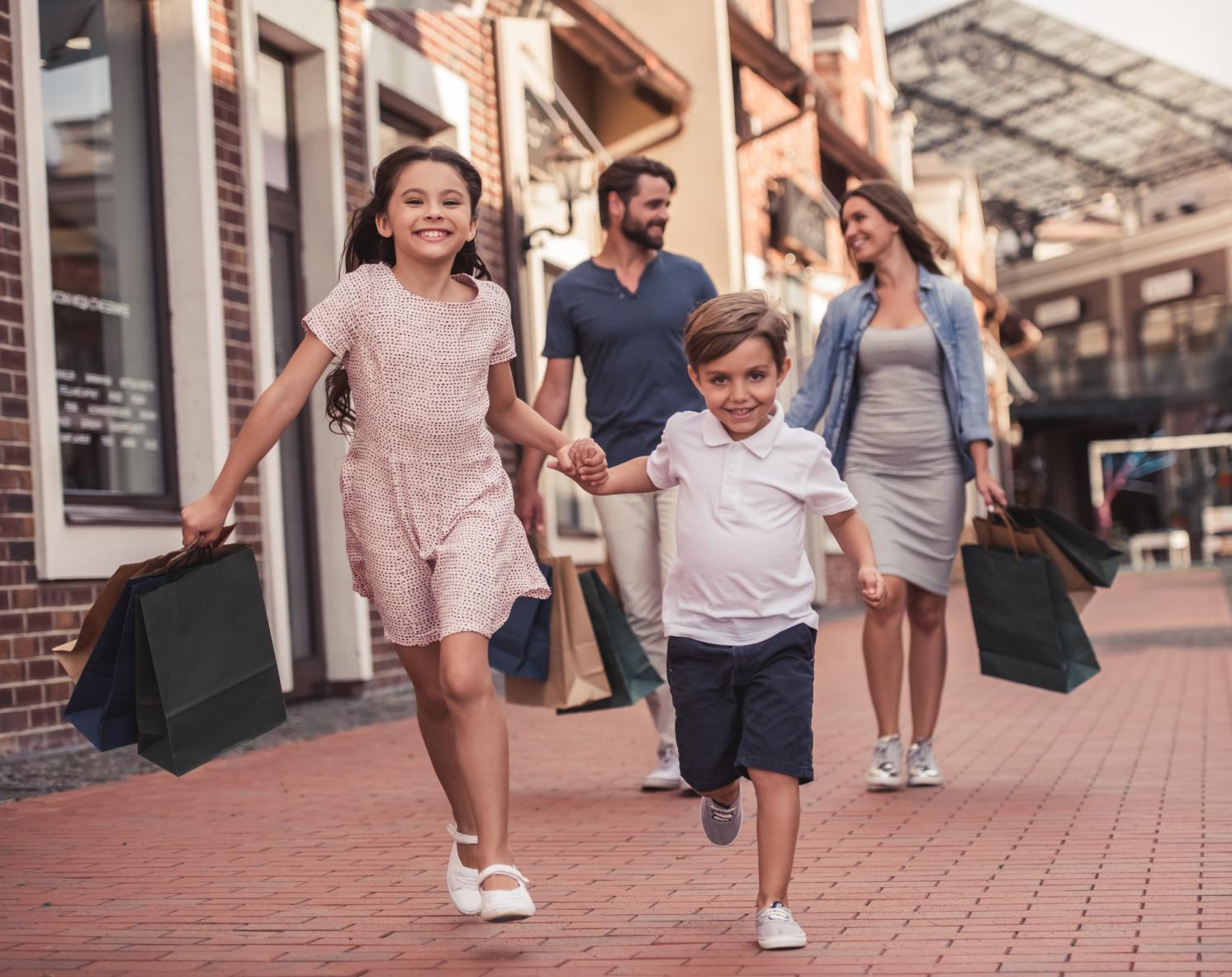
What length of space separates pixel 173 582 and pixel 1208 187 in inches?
2110

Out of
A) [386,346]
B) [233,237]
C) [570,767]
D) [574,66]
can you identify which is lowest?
[570,767]

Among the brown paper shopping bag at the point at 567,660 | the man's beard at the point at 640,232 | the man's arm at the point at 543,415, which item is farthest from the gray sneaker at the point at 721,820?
the man's beard at the point at 640,232

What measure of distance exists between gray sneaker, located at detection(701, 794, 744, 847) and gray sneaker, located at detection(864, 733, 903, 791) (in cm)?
179

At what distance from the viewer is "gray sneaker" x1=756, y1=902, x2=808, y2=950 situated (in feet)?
11.3

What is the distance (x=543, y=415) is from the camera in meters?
5.87

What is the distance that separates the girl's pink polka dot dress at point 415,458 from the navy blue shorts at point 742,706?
0.42 metres

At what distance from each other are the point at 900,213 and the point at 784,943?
3.16 m

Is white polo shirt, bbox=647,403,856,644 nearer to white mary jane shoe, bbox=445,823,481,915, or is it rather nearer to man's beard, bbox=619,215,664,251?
white mary jane shoe, bbox=445,823,481,915

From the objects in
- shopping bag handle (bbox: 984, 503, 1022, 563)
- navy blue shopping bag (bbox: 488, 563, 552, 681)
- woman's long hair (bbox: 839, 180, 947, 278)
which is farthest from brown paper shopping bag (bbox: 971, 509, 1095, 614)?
navy blue shopping bag (bbox: 488, 563, 552, 681)

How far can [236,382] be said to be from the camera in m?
8.68

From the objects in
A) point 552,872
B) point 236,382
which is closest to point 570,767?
point 552,872

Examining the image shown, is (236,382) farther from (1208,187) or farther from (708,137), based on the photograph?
(1208,187)

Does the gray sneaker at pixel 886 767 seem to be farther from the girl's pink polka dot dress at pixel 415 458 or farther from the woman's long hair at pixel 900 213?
the girl's pink polka dot dress at pixel 415 458

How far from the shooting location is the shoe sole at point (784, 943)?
343 centimetres
